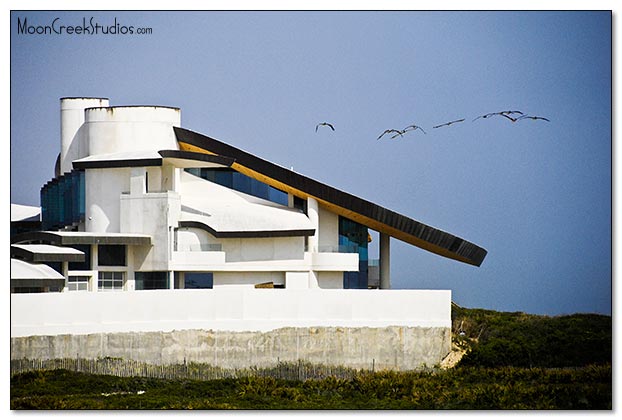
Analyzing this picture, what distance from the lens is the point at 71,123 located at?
46.4m

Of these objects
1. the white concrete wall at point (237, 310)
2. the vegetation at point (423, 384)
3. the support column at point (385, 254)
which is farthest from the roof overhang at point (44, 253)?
the support column at point (385, 254)

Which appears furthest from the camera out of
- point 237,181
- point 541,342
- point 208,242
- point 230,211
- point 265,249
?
point 237,181

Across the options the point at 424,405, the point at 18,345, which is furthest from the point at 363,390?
the point at 18,345

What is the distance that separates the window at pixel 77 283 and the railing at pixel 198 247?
2.38 metres

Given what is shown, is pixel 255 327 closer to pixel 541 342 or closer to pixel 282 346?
pixel 282 346

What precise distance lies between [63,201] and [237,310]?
306 inches

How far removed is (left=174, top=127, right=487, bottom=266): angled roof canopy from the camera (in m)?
42.5

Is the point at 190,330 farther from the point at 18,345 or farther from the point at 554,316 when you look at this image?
the point at 554,316

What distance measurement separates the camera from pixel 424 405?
3675 cm

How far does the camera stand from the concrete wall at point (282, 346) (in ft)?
127

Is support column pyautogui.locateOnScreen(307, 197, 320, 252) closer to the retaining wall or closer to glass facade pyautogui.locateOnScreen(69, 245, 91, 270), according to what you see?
the retaining wall

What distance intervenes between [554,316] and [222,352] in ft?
28.1

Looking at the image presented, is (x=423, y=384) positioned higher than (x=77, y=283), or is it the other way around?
(x=77, y=283)

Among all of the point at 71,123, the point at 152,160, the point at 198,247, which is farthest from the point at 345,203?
the point at 71,123
